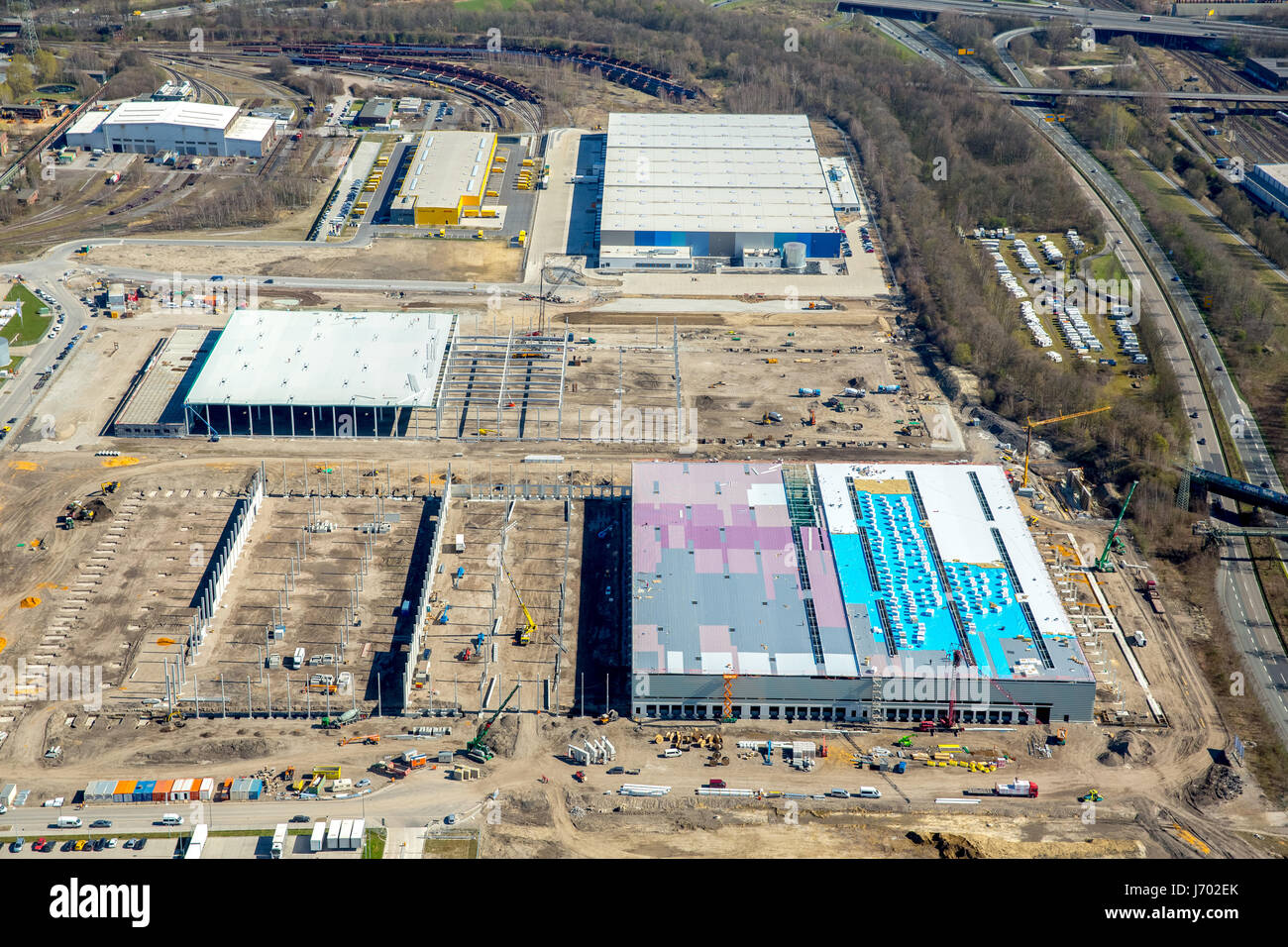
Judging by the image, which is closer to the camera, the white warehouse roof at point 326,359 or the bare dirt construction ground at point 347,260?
the white warehouse roof at point 326,359

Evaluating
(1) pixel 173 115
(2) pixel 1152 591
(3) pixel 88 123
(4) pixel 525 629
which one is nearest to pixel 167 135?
(1) pixel 173 115

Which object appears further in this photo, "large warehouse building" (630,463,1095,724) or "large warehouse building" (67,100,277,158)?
"large warehouse building" (67,100,277,158)

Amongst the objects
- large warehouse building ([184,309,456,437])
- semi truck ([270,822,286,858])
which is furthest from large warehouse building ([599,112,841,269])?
semi truck ([270,822,286,858])

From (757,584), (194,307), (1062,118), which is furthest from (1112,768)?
(1062,118)

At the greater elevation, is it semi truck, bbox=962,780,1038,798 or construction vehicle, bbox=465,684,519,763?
construction vehicle, bbox=465,684,519,763

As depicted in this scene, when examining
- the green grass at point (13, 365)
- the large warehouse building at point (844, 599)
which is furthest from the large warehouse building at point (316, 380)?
the large warehouse building at point (844, 599)

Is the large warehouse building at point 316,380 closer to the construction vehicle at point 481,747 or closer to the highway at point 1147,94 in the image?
the construction vehicle at point 481,747

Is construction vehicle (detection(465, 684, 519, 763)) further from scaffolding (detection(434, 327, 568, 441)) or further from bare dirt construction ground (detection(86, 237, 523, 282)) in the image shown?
bare dirt construction ground (detection(86, 237, 523, 282))
